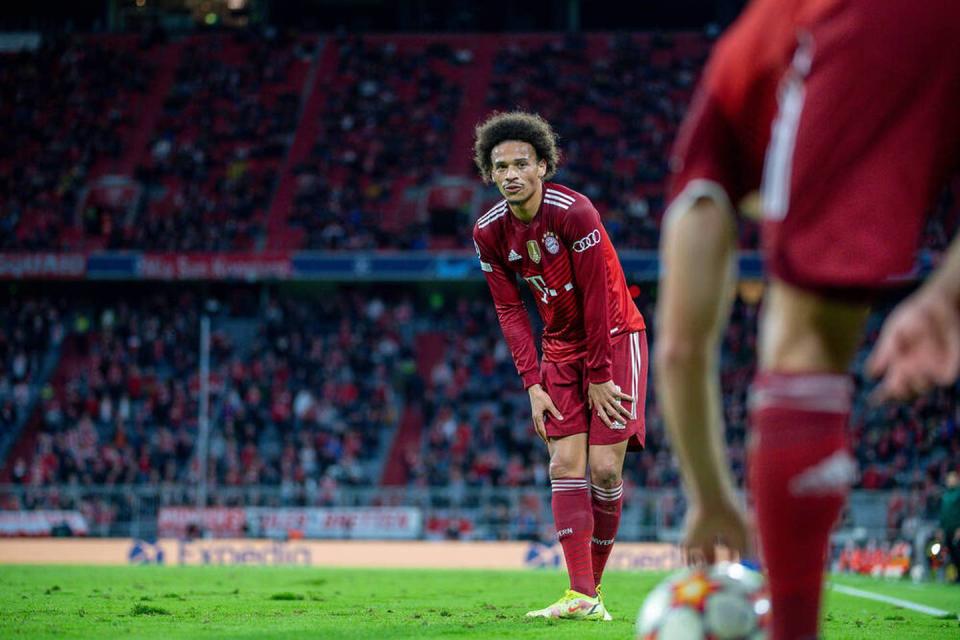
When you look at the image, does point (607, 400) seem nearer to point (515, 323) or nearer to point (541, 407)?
point (541, 407)

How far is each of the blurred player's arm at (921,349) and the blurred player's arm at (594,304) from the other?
4.64m

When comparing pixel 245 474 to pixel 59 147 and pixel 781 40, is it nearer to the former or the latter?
pixel 59 147

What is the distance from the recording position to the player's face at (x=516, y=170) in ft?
24.1

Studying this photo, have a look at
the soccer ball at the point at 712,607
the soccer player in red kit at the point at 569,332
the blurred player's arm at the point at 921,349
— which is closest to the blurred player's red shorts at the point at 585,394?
the soccer player in red kit at the point at 569,332

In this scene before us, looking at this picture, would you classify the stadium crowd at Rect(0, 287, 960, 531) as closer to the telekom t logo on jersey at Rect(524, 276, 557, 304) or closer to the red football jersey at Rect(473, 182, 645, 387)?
the red football jersey at Rect(473, 182, 645, 387)

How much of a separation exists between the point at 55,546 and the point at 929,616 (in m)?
18.1

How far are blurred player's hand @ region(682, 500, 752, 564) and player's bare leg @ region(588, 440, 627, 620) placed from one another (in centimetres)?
434

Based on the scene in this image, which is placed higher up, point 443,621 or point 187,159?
point 187,159

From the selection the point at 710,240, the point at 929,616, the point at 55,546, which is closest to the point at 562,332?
the point at 929,616

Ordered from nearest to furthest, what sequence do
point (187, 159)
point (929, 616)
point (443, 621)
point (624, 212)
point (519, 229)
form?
point (443, 621)
point (519, 229)
point (929, 616)
point (624, 212)
point (187, 159)

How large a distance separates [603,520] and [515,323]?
1.29 meters

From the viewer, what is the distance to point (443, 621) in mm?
6938

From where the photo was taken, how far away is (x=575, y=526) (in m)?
7.16

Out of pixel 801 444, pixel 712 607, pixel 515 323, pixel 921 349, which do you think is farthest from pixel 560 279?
pixel 921 349
